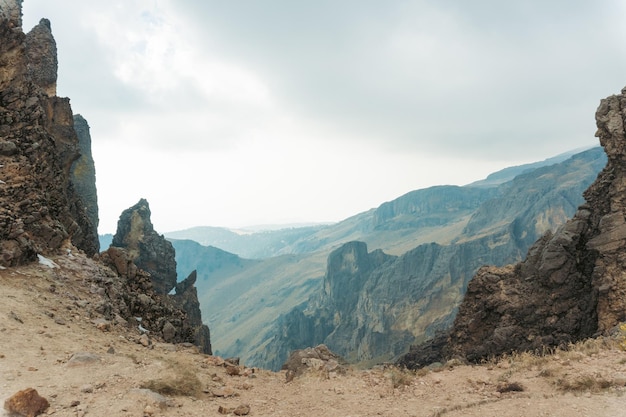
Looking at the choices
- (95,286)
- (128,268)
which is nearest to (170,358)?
(95,286)

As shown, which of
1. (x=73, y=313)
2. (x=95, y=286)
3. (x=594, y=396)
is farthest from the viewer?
(x=95, y=286)

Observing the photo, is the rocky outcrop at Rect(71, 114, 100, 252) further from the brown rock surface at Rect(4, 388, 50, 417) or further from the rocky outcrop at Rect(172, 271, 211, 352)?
the brown rock surface at Rect(4, 388, 50, 417)

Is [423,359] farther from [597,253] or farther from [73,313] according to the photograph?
[73,313]

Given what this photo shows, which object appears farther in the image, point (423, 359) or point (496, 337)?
point (423, 359)

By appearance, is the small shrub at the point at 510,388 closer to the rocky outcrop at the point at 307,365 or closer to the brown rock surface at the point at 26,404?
the rocky outcrop at the point at 307,365

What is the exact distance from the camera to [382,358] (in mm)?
124500

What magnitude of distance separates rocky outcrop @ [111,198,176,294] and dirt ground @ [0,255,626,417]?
52.5 meters

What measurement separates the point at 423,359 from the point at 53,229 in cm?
3207

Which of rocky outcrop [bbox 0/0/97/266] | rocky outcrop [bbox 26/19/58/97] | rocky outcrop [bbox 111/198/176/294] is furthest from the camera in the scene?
rocky outcrop [bbox 111/198/176/294]

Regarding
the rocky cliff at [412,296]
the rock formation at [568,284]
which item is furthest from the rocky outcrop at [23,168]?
the rocky cliff at [412,296]

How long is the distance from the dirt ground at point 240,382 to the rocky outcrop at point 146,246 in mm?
52494

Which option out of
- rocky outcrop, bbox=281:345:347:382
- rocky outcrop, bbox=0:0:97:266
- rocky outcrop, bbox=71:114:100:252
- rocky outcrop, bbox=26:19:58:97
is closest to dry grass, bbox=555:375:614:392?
rocky outcrop, bbox=281:345:347:382

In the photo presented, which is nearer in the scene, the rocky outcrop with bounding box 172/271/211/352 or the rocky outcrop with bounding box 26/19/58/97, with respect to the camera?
the rocky outcrop with bounding box 26/19/58/97

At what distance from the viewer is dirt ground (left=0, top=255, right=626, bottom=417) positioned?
28.0 feet
